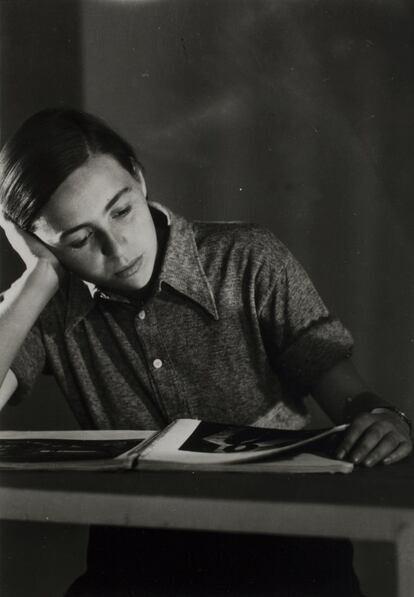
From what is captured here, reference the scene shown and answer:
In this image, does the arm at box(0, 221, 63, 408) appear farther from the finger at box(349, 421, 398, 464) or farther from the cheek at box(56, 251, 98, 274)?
the finger at box(349, 421, 398, 464)

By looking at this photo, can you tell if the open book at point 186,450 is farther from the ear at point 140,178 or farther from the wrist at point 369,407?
the ear at point 140,178

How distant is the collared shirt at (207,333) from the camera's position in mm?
1023

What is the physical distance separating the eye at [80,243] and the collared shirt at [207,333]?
7 centimetres

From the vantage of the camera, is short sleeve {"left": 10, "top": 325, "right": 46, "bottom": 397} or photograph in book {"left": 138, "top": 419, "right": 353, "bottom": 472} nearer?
photograph in book {"left": 138, "top": 419, "right": 353, "bottom": 472}

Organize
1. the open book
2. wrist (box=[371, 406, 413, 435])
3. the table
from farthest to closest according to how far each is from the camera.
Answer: wrist (box=[371, 406, 413, 435]) → the open book → the table

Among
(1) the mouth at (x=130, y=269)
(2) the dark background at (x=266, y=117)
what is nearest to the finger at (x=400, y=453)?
(2) the dark background at (x=266, y=117)

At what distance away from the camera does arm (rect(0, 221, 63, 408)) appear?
991 mm

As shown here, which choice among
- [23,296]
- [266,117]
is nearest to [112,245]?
[23,296]

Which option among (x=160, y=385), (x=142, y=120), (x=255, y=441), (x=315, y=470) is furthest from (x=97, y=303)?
(x=315, y=470)

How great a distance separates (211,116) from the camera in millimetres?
985

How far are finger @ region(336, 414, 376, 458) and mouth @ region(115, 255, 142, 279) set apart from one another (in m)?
0.44

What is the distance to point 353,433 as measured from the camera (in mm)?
723

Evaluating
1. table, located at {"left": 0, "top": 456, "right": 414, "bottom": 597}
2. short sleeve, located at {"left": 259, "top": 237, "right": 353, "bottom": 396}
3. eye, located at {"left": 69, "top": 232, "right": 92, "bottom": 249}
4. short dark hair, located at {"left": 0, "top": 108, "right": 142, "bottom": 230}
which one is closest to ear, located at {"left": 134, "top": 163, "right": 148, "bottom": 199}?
short dark hair, located at {"left": 0, "top": 108, "right": 142, "bottom": 230}

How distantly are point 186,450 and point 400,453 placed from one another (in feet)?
0.78
